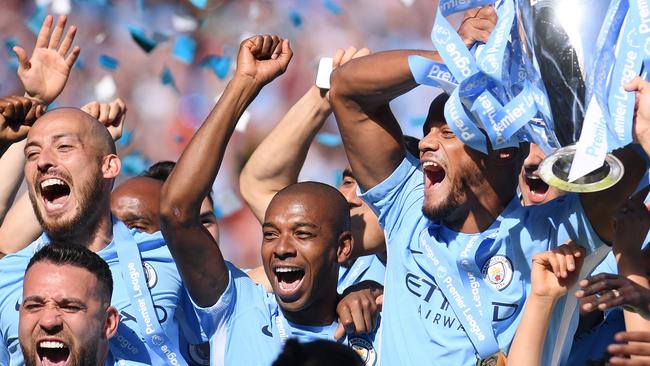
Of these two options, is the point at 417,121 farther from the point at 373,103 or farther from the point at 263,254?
the point at 263,254

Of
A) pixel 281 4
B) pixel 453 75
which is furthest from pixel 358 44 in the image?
pixel 453 75

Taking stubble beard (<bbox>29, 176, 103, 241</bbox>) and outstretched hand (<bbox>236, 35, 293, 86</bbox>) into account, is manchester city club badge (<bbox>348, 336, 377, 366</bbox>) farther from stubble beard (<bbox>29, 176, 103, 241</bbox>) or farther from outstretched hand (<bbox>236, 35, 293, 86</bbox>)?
stubble beard (<bbox>29, 176, 103, 241</bbox>)

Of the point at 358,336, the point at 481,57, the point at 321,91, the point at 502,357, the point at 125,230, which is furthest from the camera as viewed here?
the point at 321,91

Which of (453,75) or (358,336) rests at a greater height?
(453,75)

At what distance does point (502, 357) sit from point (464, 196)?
0.58 meters

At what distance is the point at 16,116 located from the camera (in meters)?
5.47

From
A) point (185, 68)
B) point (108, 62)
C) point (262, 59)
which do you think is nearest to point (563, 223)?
point (262, 59)

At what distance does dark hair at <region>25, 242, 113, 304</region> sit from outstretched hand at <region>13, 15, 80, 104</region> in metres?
1.23

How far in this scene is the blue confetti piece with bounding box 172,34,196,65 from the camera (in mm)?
7457

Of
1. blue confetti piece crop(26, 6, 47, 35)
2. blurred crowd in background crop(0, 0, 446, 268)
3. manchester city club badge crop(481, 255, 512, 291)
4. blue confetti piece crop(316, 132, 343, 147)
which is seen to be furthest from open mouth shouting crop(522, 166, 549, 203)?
blue confetti piece crop(26, 6, 47, 35)

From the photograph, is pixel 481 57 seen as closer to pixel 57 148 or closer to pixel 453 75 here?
pixel 453 75

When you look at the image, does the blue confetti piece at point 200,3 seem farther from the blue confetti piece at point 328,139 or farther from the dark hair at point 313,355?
the dark hair at point 313,355

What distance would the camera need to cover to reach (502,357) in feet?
14.9

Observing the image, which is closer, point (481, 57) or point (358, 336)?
point (481, 57)
